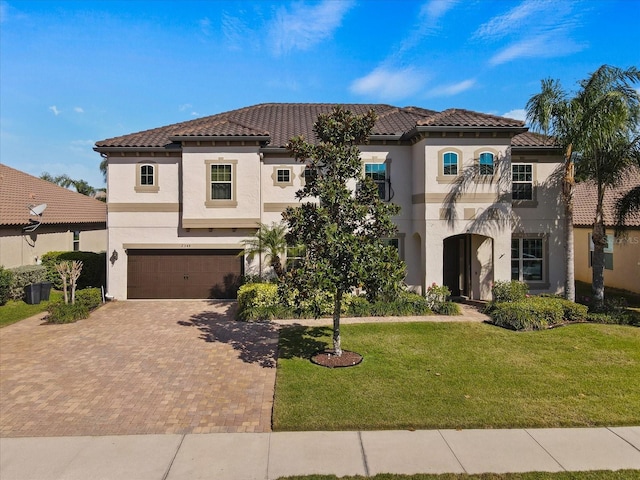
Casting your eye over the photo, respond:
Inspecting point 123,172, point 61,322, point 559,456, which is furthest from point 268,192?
point 559,456

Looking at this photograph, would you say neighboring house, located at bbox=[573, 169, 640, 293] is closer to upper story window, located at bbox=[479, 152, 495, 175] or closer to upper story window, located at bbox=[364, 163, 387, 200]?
upper story window, located at bbox=[479, 152, 495, 175]

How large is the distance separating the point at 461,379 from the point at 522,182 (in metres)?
11.6

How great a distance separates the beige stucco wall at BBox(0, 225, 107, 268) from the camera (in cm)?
1845

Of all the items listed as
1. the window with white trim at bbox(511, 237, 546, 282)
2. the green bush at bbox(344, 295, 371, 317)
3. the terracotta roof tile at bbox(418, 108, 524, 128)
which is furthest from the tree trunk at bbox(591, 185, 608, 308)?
the green bush at bbox(344, 295, 371, 317)

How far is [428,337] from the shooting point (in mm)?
11938

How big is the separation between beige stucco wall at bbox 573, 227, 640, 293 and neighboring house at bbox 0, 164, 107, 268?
26.5m

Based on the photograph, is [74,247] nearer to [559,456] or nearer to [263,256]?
[263,256]

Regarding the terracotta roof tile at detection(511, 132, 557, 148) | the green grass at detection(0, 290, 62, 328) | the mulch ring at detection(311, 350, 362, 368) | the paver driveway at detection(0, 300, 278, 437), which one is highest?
the terracotta roof tile at detection(511, 132, 557, 148)

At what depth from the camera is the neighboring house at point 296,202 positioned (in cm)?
1600

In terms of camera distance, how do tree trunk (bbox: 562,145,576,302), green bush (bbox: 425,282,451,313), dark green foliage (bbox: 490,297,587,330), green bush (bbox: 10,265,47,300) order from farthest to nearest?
green bush (bbox: 10,265,47,300)
green bush (bbox: 425,282,451,313)
tree trunk (bbox: 562,145,576,302)
dark green foliage (bbox: 490,297,587,330)

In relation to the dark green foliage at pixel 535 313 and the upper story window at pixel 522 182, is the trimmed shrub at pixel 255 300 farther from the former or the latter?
the upper story window at pixel 522 182

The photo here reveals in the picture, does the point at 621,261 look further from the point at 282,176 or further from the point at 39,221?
the point at 39,221

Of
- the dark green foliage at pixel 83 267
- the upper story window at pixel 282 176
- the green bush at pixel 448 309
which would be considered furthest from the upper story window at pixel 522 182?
the dark green foliage at pixel 83 267

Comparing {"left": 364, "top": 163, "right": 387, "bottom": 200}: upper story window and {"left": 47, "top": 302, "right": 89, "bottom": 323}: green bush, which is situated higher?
{"left": 364, "top": 163, "right": 387, "bottom": 200}: upper story window
